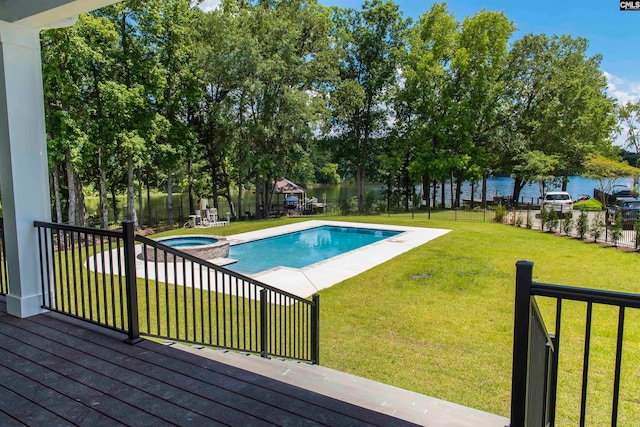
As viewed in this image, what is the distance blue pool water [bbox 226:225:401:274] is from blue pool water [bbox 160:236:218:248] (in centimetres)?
77

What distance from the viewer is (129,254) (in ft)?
9.60

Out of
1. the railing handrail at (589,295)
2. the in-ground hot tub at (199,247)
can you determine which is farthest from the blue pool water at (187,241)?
the railing handrail at (589,295)

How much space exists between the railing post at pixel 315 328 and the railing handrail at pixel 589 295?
129 inches

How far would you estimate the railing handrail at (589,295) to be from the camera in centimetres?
134

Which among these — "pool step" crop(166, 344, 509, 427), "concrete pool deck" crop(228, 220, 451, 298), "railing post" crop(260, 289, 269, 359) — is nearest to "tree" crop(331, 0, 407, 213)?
"concrete pool deck" crop(228, 220, 451, 298)

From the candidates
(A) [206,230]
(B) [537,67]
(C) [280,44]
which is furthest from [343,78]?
(A) [206,230]

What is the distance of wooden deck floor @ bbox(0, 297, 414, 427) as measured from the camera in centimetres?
217

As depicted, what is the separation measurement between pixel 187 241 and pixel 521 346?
11.8 meters

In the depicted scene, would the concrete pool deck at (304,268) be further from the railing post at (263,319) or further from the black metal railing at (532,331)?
the black metal railing at (532,331)

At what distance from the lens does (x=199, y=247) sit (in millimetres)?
10211

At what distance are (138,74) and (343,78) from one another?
1340cm

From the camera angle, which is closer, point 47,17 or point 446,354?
point 47,17

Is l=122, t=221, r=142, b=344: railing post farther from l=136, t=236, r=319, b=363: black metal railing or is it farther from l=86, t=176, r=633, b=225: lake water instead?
l=86, t=176, r=633, b=225: lake water

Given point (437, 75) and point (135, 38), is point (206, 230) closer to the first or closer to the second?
point (135, 38)
